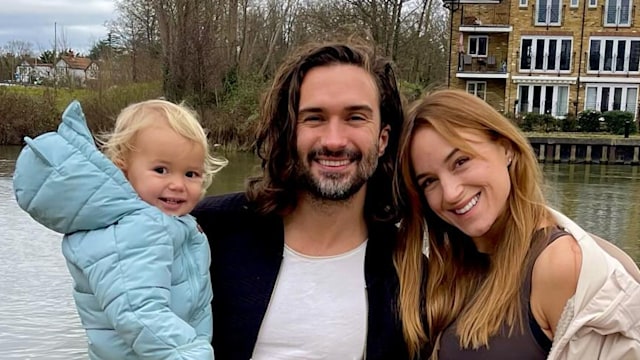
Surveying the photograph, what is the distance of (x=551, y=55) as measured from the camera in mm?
36406

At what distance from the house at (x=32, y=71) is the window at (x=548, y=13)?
77.1ft

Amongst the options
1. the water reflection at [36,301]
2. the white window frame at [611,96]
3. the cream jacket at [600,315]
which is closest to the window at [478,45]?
the white window frame at [611,96]

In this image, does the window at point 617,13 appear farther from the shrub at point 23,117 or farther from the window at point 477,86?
the shrub at point 23,117

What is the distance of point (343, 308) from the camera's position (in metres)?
2.46

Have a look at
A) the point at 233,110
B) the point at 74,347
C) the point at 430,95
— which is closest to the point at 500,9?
the point at 233,110

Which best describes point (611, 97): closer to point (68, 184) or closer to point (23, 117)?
point (23, 117)

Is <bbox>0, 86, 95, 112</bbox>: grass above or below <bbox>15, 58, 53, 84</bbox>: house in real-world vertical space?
below

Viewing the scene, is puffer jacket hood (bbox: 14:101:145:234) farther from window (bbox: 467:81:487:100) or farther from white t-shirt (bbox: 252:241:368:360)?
window (bbox: 467:81:487:100)

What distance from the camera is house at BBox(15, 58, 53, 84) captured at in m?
39.3

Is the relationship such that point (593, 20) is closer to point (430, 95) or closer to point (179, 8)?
point (179, 8)

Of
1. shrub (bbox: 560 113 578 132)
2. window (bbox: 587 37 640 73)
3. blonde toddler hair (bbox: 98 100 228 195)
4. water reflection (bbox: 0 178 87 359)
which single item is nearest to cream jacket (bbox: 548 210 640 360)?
blonde toddler hair (bbox: 98 100 228 195)

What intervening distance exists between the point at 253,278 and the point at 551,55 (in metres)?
36.3

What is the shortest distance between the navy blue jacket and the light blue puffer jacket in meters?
0.32

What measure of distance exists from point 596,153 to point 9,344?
1007 inches
